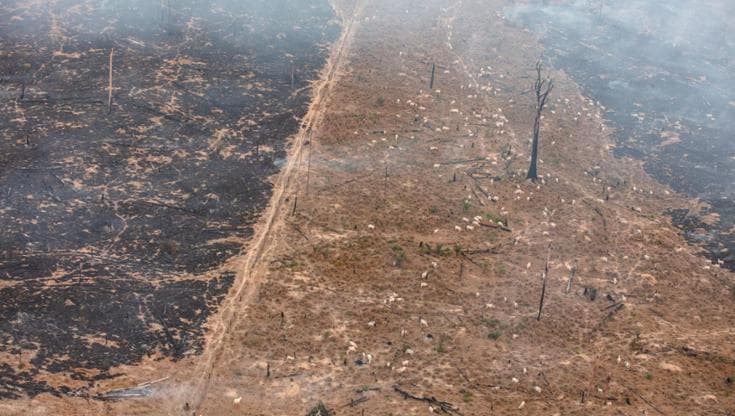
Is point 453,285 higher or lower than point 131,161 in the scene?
lower

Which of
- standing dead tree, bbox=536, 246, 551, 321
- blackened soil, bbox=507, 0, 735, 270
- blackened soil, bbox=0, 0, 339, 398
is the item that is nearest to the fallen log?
standing dead tree, bbox=536, 246, 551, 321

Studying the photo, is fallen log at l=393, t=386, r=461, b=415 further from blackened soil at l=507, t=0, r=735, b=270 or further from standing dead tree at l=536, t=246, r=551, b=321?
blackened soil at l=507, t=0, r=735, b=270

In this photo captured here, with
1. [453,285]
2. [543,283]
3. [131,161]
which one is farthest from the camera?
[131,161]

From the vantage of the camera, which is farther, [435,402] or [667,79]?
[667,79]

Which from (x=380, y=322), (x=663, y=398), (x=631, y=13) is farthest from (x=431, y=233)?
(x=631, y=13)

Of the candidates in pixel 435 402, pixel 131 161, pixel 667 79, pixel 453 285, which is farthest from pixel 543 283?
pixel 667 79

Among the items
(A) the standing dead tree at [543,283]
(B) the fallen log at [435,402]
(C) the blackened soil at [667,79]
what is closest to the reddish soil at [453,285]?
(B) the fallen log at [435,402]

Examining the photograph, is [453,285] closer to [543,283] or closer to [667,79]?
[543,283]
